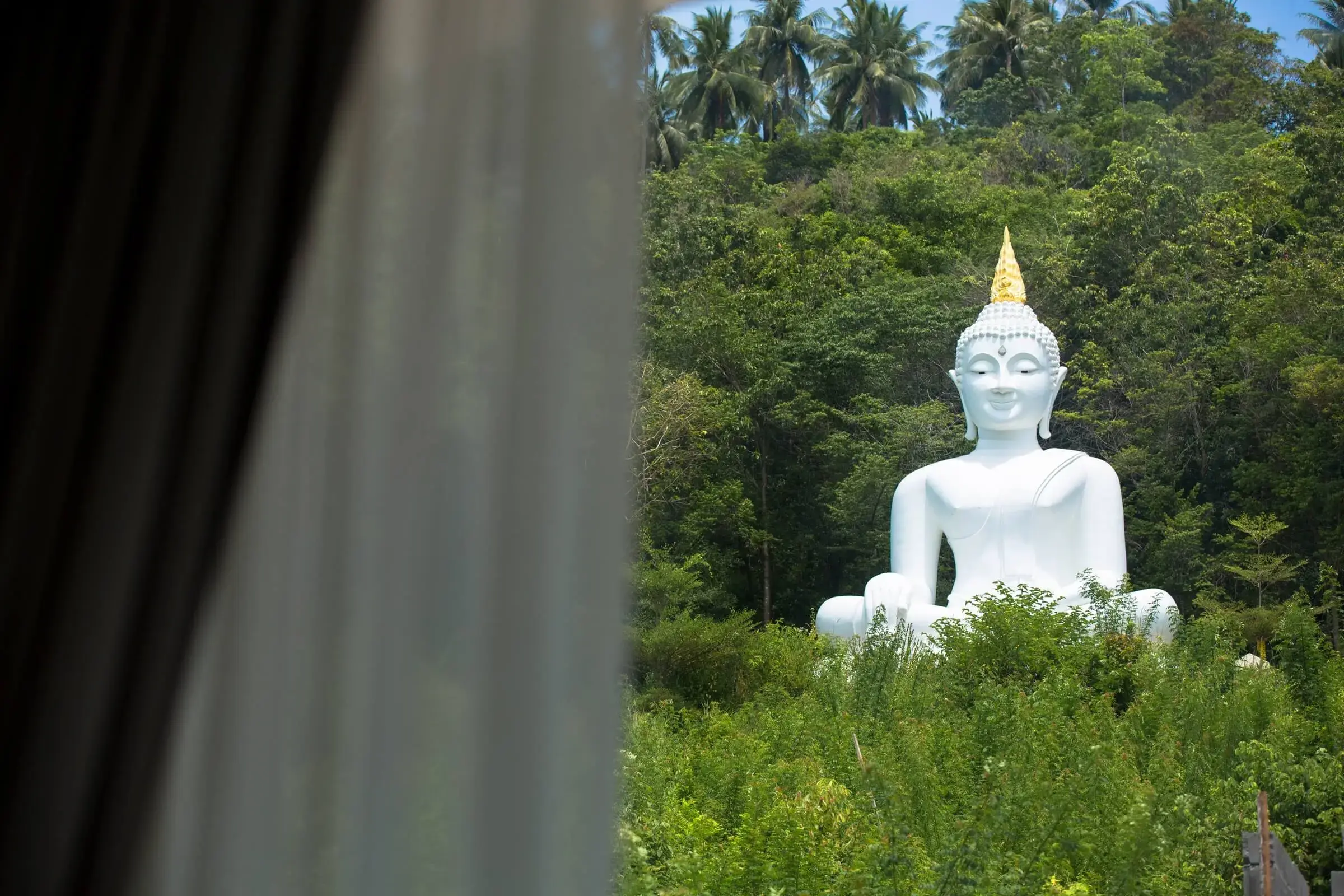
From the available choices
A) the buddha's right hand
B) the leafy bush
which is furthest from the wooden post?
the buddha's right hand

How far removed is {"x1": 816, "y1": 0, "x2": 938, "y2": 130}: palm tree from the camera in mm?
20078

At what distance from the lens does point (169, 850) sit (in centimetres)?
139

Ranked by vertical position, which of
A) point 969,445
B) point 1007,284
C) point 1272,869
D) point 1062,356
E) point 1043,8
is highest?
point 1043,8

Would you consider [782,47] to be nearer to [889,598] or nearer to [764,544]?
[764,544]

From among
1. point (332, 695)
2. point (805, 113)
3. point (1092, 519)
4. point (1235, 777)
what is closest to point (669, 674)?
point (1092, 519)

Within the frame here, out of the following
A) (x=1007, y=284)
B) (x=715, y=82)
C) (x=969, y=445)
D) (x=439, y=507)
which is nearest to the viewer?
(x=439, y=507)

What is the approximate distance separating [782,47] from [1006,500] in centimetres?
1363

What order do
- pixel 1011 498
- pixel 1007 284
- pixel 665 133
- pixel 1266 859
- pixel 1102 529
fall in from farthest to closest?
pixel 665 133
pixel 1007 284
pixel 1011 498
pixel 1102 529
pixel 1266 859

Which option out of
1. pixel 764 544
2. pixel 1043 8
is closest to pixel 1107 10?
pixel 1043 8

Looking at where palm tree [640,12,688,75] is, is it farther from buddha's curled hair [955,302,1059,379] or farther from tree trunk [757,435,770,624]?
tree trunk [757,435,770,624]

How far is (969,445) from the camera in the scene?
1251 cm

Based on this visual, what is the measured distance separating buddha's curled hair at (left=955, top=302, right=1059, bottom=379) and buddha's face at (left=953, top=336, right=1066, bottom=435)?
0.03 metres

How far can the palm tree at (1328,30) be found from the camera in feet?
58.2

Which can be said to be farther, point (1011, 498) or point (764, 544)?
point (764, 544)
